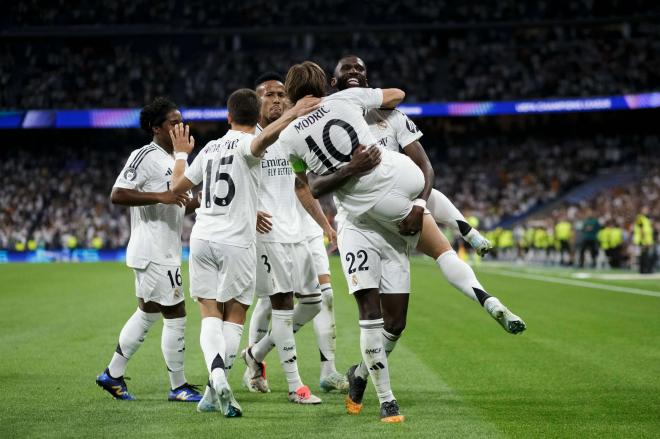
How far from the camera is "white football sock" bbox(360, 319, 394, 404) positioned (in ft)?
19.5

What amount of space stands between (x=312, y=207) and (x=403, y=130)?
129 cm

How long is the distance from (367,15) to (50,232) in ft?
71.0

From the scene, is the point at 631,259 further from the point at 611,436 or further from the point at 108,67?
the point at 108,67

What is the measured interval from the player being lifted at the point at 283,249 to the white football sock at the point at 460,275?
1.27 m

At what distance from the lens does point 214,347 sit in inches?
240

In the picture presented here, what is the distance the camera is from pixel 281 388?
24.7 ft

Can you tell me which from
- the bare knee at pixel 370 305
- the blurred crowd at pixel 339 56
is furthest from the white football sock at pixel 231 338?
A: the blurred crowd at pixel 339 56

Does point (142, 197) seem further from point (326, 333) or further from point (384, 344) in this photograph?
point (384, 344)

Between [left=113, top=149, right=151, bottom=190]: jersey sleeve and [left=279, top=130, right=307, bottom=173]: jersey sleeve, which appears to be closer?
[left=279, top=130, right=307, bottom=173]: jersey sleeve

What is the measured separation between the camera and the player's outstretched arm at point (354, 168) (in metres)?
5.77

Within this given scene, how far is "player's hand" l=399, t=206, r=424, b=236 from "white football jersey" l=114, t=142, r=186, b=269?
211 cm

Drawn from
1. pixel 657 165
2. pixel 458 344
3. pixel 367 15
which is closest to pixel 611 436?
pixel 458 344

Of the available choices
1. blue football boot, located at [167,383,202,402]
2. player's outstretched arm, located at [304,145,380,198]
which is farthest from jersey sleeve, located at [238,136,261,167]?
blue football boot, located at [167,383,202,402]

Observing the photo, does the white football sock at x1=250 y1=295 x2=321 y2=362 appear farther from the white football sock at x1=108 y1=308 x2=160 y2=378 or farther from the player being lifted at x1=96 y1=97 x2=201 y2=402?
the white football sock at x1=108 y1=308 x2=160 y2=378
